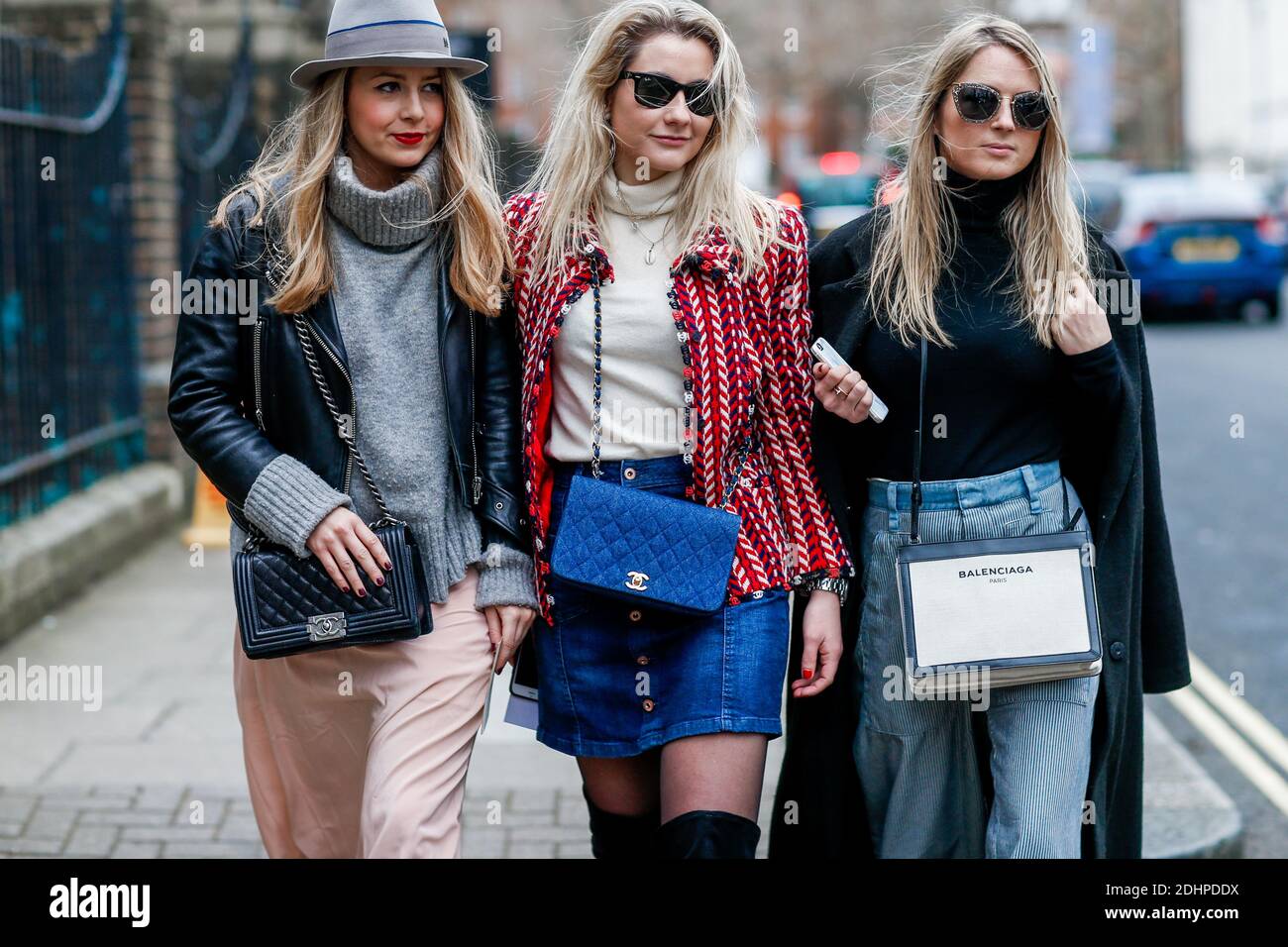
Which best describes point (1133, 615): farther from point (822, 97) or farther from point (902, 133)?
point (822, 97)

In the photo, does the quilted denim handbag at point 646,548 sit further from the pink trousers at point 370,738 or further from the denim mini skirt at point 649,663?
the pink trousers at point 370,738

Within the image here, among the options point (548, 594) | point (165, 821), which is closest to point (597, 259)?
point (548, 594)

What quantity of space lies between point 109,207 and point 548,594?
5741 millimetres

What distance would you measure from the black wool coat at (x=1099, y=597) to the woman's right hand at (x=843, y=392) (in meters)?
0.13

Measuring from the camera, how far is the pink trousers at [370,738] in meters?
2.81

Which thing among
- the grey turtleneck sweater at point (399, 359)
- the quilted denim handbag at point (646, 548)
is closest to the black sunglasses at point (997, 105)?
the quilted denim handbag at point (646, 548)

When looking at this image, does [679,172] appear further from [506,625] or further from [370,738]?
[370,738]

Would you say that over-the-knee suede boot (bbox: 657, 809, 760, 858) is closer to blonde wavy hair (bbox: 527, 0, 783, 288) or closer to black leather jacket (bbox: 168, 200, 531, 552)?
black leather jacket (bbox: 168, 200, 531, 552)

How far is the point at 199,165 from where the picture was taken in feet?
31.3

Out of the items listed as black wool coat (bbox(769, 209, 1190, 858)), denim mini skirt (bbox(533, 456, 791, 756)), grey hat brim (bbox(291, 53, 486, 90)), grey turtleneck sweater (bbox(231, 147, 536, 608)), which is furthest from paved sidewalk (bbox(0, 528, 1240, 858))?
grey hat brim (bbox(291, 53, 486, 90))

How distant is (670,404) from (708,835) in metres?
0.82

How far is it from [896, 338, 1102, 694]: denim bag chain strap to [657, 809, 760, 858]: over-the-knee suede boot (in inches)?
18.5

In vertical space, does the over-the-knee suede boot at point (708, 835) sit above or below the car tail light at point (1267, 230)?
below

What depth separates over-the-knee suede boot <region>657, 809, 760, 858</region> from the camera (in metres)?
2.81
